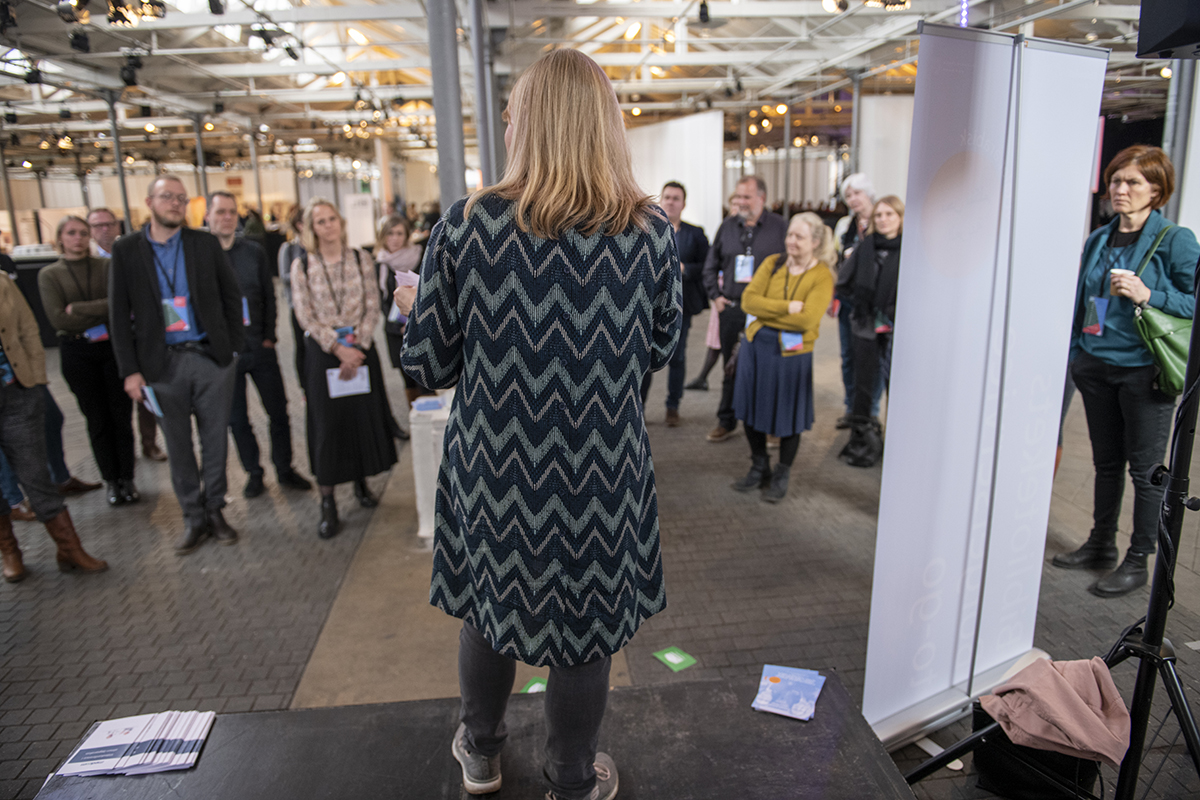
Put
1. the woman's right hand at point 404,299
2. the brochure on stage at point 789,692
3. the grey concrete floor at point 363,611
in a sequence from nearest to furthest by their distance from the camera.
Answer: the woman's right hand at point 404,299 → the brochure on stage at point 789,692 → the grey concrete floor at point 363,611

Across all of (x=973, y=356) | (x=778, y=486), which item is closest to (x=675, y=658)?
(x=973, y=356)

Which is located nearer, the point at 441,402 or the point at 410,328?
the point at 410,328

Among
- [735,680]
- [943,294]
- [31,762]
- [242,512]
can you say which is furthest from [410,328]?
[242,512]

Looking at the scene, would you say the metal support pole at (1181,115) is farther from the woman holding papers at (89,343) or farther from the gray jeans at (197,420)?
the woman holding papers at (89,343)

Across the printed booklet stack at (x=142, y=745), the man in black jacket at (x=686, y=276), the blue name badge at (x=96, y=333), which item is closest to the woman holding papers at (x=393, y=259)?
the blue name badge at (x=96, y=333)

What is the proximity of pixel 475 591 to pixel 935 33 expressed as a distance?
1.58m

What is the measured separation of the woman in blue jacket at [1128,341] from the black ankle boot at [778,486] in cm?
150

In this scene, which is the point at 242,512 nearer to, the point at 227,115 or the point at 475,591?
the point at 475,591

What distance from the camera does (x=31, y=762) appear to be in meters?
2.30

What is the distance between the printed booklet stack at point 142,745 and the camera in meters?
1.87

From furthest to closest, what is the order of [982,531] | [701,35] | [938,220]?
[701,35] → [982,531] → [938,220]

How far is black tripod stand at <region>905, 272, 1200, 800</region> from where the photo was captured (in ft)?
5.54

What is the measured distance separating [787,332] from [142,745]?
3.37 metres

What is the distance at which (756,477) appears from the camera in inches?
178
